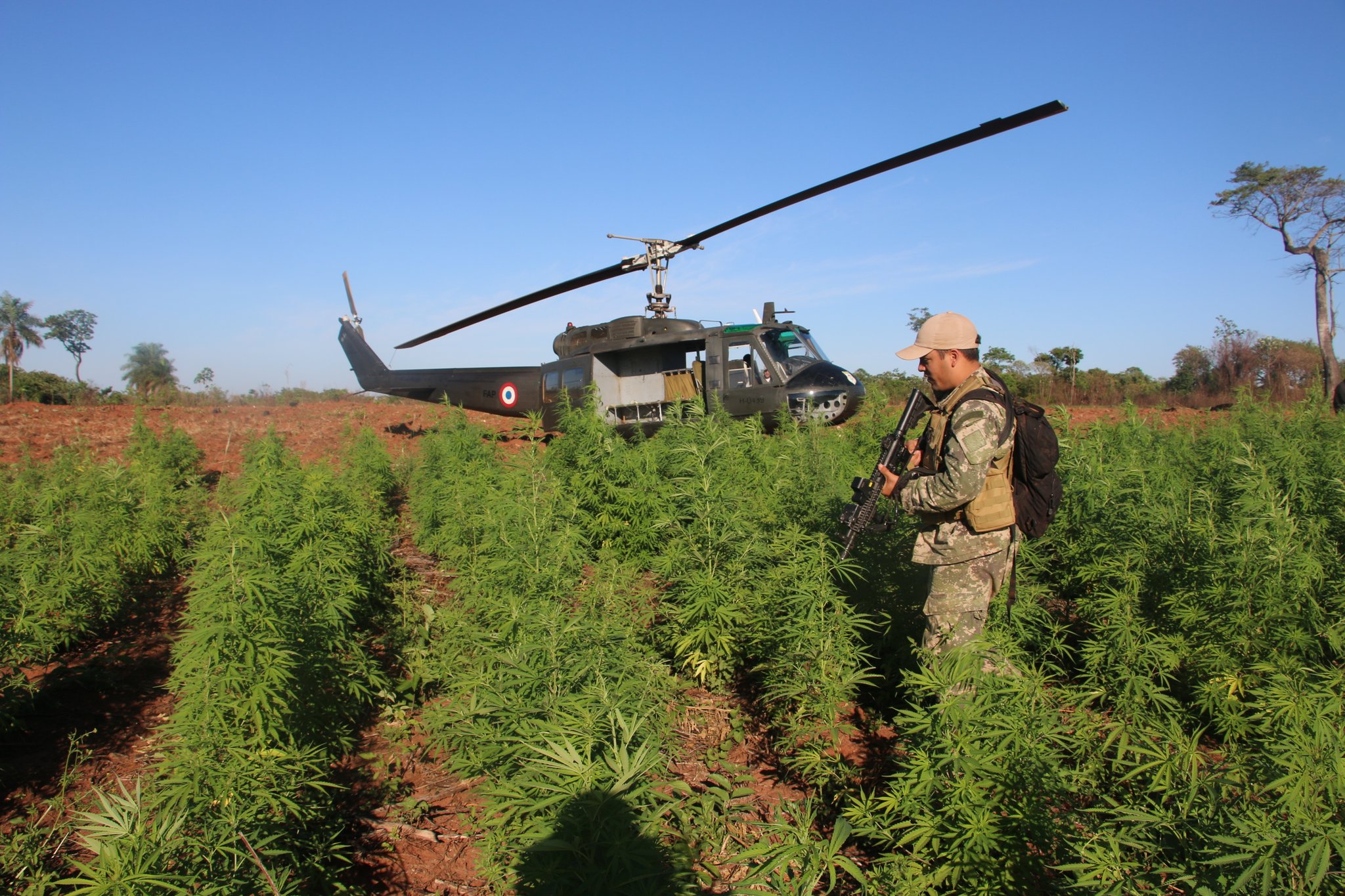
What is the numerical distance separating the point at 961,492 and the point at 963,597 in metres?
0.51

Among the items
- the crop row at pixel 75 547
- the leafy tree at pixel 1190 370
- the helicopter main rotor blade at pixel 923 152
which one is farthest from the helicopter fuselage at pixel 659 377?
the leafy tree at pixel 1190 370

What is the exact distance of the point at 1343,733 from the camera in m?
1.95

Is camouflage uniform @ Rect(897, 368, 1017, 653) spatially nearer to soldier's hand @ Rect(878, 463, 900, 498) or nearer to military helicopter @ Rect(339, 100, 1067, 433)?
soldier's hand @ Rect(878, 463, 900, 498)

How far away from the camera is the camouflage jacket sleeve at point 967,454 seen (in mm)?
3143

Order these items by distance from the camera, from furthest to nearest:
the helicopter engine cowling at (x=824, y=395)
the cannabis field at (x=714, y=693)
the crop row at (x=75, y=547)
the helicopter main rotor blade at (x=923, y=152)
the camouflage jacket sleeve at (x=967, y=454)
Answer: the helicopter engine cowling at (x=824, y=395) < the helicopter main rotor blade at (x=923, y=152) < the crop row at (x=75, y=547) < the camouflage jacket sleeve at (x=967, y=454) < the cannabis field at (x=714, y=693)

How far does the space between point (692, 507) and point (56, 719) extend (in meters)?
4.09

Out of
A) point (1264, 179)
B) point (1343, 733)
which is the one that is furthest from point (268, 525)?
point (1264, 179)

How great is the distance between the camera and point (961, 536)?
3277 mm

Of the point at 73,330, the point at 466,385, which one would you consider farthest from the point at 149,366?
the point at 466,385

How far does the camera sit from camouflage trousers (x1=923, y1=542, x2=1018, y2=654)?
3.26 m

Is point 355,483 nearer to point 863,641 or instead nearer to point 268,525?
point 268,525

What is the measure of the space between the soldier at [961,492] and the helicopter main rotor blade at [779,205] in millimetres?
3197

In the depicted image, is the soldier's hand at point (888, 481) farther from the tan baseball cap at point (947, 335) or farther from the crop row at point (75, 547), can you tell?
the crop row at point (75, 547)

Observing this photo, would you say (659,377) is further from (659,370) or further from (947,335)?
(947,335)
